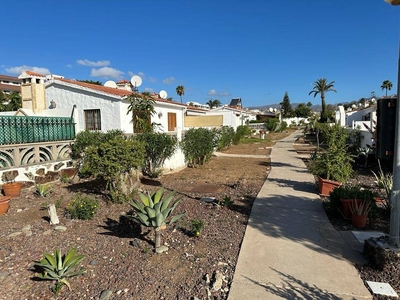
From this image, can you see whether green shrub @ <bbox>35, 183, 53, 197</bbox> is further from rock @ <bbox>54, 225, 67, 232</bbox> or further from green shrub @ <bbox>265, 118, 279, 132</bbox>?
green shrub @ <bbox>265, 118, 279, 132</bbox>

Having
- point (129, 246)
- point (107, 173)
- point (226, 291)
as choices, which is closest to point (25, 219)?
point (107, 173)

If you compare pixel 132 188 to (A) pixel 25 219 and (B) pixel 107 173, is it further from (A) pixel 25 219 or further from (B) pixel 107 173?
(A) pixel 25 219

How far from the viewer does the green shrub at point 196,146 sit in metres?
13.1

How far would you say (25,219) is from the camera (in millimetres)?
6070

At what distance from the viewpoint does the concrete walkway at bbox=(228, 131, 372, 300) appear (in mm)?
3307

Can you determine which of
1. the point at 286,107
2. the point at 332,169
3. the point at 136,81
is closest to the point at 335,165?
the point at 332,169

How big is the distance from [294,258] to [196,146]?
9488mm

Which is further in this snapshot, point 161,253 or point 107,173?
point 107,173

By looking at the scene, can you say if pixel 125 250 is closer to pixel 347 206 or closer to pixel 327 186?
pixel 347 206

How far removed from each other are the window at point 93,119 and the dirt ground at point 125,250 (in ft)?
24.2

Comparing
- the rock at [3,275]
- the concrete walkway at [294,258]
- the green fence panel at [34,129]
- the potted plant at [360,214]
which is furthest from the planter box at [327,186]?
the green fence panel at [34,129]

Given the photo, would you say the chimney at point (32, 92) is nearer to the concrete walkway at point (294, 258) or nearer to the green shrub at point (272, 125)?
the concrete walkway at point (294, 258)

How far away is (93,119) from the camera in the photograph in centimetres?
1472

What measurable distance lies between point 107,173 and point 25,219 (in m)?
2.01
